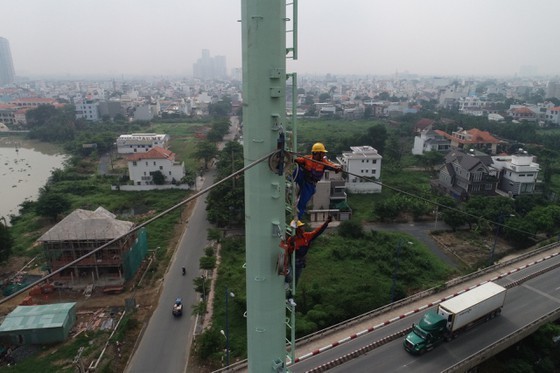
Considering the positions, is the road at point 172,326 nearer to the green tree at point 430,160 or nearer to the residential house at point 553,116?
the green tree at point 430,160

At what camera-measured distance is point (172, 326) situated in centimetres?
1500

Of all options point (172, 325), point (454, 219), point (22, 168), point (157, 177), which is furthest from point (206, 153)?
point (172, 325)

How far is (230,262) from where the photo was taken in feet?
66.4

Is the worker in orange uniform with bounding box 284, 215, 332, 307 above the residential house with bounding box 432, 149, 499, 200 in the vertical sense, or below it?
above

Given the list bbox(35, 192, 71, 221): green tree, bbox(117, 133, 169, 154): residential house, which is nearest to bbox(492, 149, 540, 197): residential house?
bbox(35, 192, 71, 221): green tree

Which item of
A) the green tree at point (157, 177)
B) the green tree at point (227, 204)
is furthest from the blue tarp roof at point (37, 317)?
the green tree at point (157, 177)

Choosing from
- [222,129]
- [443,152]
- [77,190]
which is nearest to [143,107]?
[222,129]

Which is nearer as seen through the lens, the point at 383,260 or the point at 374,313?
the point at 374,313

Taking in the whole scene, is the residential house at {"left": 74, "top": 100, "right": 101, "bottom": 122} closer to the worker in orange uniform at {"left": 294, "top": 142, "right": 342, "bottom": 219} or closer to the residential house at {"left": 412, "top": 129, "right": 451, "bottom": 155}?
the residential house at {"left": 412, "top": 129, "right": 451, "bottom": 155}

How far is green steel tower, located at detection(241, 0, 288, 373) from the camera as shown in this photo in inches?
194

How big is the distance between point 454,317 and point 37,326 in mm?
14412

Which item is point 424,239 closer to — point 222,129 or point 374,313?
point 374,313

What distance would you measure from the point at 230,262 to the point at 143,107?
64640 millimetres

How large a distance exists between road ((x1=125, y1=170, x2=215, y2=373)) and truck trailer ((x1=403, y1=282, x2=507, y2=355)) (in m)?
7.55
